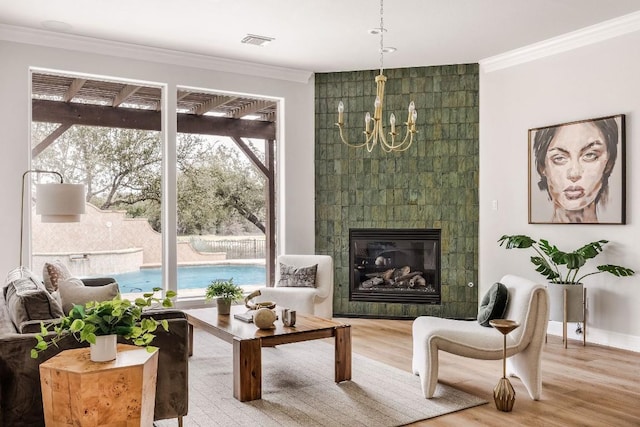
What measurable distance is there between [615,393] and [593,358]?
93 centimetres

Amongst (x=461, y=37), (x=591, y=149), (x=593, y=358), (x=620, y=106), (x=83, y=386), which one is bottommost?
(x=593, y=358)

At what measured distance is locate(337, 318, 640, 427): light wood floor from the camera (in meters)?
3.17

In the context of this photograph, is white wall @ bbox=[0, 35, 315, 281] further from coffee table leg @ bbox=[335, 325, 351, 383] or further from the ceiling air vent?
coffee table leg @ bbox=[335, 325, 351, 383]

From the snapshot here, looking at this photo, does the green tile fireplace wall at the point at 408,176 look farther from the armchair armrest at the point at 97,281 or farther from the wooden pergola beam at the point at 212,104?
the armchair armrest at the point at 97,281

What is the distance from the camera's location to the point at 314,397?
139 inches

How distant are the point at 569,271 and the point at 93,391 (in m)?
4.18

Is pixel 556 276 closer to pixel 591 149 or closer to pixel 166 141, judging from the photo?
pixel 591 149

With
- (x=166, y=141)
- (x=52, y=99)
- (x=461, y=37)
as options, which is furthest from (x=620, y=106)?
(x=52, y=99)

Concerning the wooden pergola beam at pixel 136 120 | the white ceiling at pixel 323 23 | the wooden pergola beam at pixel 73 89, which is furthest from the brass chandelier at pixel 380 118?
the wooden pergola beam at pixel 73 89

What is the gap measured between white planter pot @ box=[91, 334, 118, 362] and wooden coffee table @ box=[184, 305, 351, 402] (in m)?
1.16

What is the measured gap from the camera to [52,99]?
209 inches

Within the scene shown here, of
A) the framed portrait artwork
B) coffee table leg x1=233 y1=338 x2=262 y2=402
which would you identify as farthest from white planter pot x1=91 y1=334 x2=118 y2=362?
the framed portrait artwork

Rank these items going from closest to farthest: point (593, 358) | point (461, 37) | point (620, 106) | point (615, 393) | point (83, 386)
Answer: point (83, 386), point (615, 393), point (593, 358), point (620, 106), point (461, 37)

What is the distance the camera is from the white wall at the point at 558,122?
187 inches
